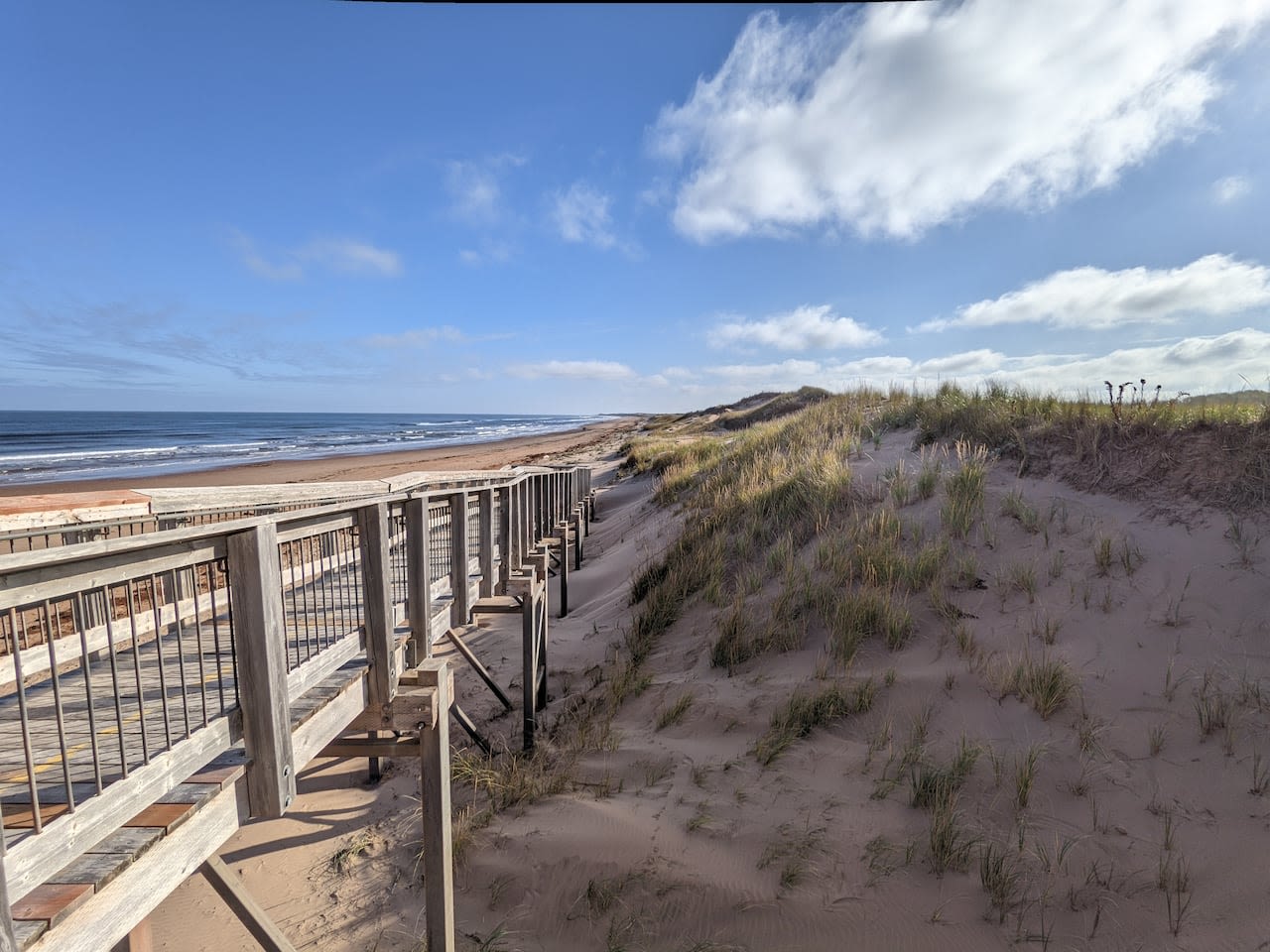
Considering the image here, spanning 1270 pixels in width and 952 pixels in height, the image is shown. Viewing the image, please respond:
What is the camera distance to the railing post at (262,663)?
247 cm

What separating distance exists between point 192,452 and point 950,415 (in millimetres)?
43940

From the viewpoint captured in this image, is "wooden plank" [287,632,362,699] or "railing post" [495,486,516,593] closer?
"wooden plank" [287,632,362,699]

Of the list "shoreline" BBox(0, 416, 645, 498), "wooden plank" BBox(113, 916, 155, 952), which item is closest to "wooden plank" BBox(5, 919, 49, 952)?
"wooden plank" BBox(113, 916, 155, 952)

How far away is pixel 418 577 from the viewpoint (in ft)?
14.4

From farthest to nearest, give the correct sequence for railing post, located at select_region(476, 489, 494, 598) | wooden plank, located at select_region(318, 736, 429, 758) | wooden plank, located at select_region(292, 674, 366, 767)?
railing post, located at select_region(476, 489, 494, 598)
wooden plank, located at select_region(318, 736, 429, 758)
wooden plank, located at select_region(292, 674, 366, 767)

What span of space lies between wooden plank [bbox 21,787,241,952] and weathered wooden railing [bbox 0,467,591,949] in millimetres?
12

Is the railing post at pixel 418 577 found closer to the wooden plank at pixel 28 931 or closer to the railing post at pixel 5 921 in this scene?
the wooden plank at pixel 28 931

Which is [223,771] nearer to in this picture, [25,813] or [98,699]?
[25,813]

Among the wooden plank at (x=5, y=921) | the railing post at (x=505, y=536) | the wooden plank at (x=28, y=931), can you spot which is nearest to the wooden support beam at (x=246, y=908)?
the wooden plank at (x=28, y=931)

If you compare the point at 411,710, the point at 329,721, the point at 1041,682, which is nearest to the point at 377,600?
the point at 329,721

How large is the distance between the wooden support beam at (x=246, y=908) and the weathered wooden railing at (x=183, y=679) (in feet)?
2.77

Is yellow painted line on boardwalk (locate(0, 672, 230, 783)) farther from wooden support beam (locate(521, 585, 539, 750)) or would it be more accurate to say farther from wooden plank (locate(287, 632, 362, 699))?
wooden support beam (locate(521, 585, 539, 750))

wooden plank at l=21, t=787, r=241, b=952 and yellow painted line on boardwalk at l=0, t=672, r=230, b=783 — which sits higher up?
yellow painted line on boardwalk at l=0, t=672, r=230, b=783

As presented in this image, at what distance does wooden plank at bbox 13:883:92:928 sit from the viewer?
1734 mm
